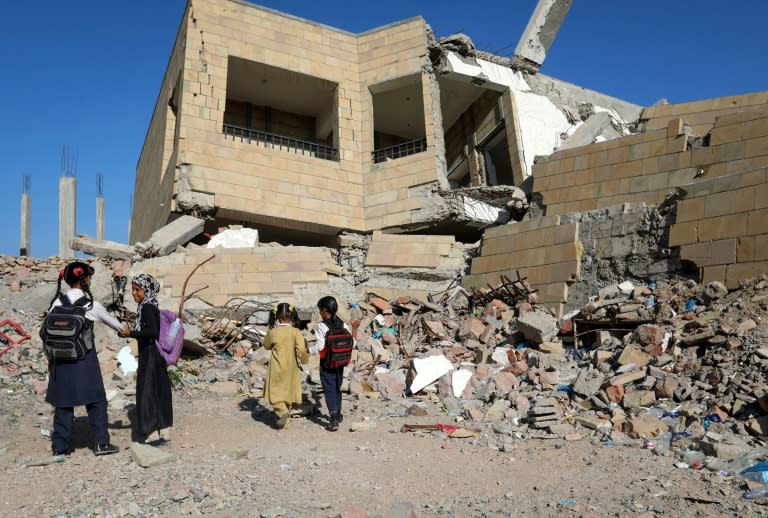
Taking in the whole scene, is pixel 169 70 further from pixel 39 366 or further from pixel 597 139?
pixel 597 139

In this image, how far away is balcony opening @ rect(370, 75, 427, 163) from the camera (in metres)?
14.7

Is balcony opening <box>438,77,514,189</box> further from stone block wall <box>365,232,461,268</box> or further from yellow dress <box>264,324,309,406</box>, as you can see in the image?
yellow dress <box>264,324,309,406</box>

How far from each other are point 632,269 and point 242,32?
9324 mm

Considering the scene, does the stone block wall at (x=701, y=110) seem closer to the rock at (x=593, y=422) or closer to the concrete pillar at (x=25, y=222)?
the rock at (x=593, y=422)

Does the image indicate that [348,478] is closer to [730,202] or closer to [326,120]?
[730,202]

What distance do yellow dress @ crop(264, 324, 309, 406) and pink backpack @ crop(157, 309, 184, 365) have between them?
97 cm

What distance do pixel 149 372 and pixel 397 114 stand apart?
12.7 meters

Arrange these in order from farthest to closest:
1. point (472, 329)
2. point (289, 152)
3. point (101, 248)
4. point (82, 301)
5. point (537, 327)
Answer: point (289, 152) → point (101, 248) → point (472, 329) → point (537, 327) → point (82, 301)

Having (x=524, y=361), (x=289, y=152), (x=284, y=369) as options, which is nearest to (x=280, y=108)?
(x=289, y=152)

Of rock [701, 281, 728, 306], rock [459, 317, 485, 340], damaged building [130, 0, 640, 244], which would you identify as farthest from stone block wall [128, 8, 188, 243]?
rock [701, 281, 728, 306]

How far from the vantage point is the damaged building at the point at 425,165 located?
366 inches

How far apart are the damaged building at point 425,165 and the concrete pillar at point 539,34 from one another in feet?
0.13

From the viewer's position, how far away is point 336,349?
20.0 feet

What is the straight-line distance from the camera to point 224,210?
12602mm
